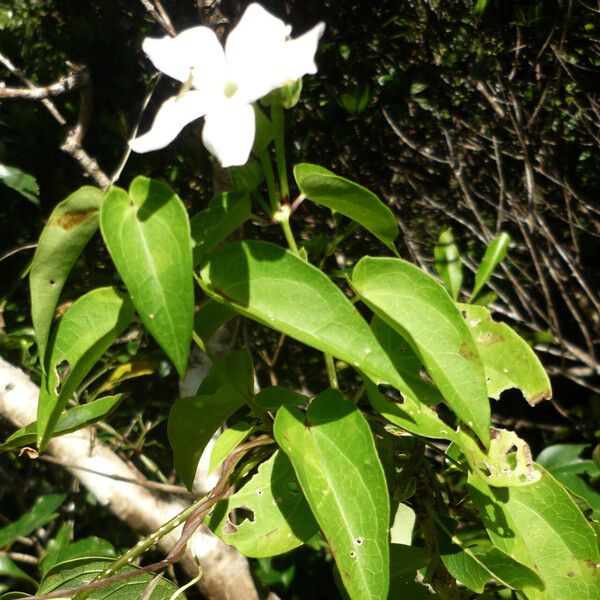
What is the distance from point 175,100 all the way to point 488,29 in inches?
48.7

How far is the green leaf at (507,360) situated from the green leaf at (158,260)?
323 millimetres

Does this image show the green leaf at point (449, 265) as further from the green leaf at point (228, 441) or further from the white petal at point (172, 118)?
the white petal at point (172, 118)

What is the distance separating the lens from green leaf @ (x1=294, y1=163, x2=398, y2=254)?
50cm

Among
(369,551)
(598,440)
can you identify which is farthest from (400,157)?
(369,551)

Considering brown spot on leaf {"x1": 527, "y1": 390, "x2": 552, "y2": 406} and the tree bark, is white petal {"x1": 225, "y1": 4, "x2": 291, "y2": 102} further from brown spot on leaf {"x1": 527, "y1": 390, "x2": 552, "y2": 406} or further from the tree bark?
the tree bark

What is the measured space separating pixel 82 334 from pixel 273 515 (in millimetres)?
277

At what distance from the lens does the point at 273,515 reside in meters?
0.62

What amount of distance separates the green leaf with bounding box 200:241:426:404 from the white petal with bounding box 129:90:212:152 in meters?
0.10

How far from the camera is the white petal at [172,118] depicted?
0.47 metres

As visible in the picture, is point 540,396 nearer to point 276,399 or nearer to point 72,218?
point 276,399

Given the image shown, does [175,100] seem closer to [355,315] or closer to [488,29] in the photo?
[355,315]

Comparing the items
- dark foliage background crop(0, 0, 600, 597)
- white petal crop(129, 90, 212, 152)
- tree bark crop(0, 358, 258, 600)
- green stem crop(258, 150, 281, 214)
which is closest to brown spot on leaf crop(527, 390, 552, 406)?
green stem crop(258, 150, 281, 214)

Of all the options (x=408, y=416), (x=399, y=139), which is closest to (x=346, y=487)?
(x=408, y=416)

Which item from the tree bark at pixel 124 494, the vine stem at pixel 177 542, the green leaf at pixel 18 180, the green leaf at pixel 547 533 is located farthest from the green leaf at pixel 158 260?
the green leaf at pixel 18 180
